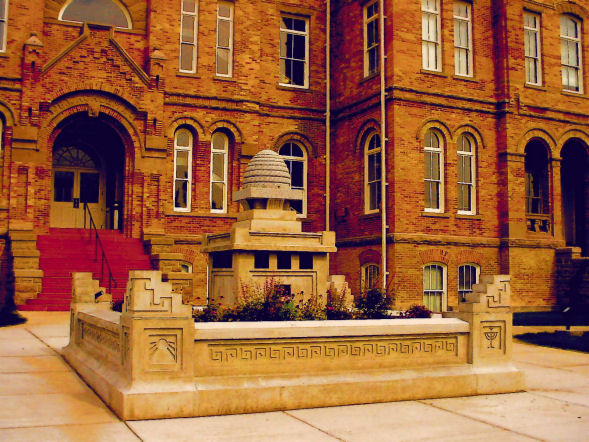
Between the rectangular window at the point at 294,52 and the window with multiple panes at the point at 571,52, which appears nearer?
the rectangular window at the point at 294,52

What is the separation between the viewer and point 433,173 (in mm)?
22688

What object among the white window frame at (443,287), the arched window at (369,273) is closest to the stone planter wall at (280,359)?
the white window frame at (443,287)

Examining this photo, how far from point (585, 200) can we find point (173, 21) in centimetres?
1649

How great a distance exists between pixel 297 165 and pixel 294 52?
4296 mm

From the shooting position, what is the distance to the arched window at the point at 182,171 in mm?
23188

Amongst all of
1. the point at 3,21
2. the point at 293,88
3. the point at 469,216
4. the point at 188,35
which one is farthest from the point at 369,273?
the point at 3,21

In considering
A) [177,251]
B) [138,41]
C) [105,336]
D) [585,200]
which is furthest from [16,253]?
[585,200]

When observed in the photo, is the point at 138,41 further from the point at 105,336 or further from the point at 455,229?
the point at 105,336

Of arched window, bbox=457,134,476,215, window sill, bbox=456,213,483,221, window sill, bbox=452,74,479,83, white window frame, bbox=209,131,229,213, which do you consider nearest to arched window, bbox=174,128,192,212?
white window frame, bbox=209,131,229,213

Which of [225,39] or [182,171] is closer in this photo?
[182,171]

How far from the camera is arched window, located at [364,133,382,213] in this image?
75.6 feet

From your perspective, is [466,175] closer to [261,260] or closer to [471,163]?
[471,163]

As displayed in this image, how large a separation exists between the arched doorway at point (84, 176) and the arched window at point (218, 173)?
10.5 feet

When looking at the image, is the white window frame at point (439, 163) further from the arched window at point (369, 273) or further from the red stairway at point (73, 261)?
the red stairway at point (73, 261)
